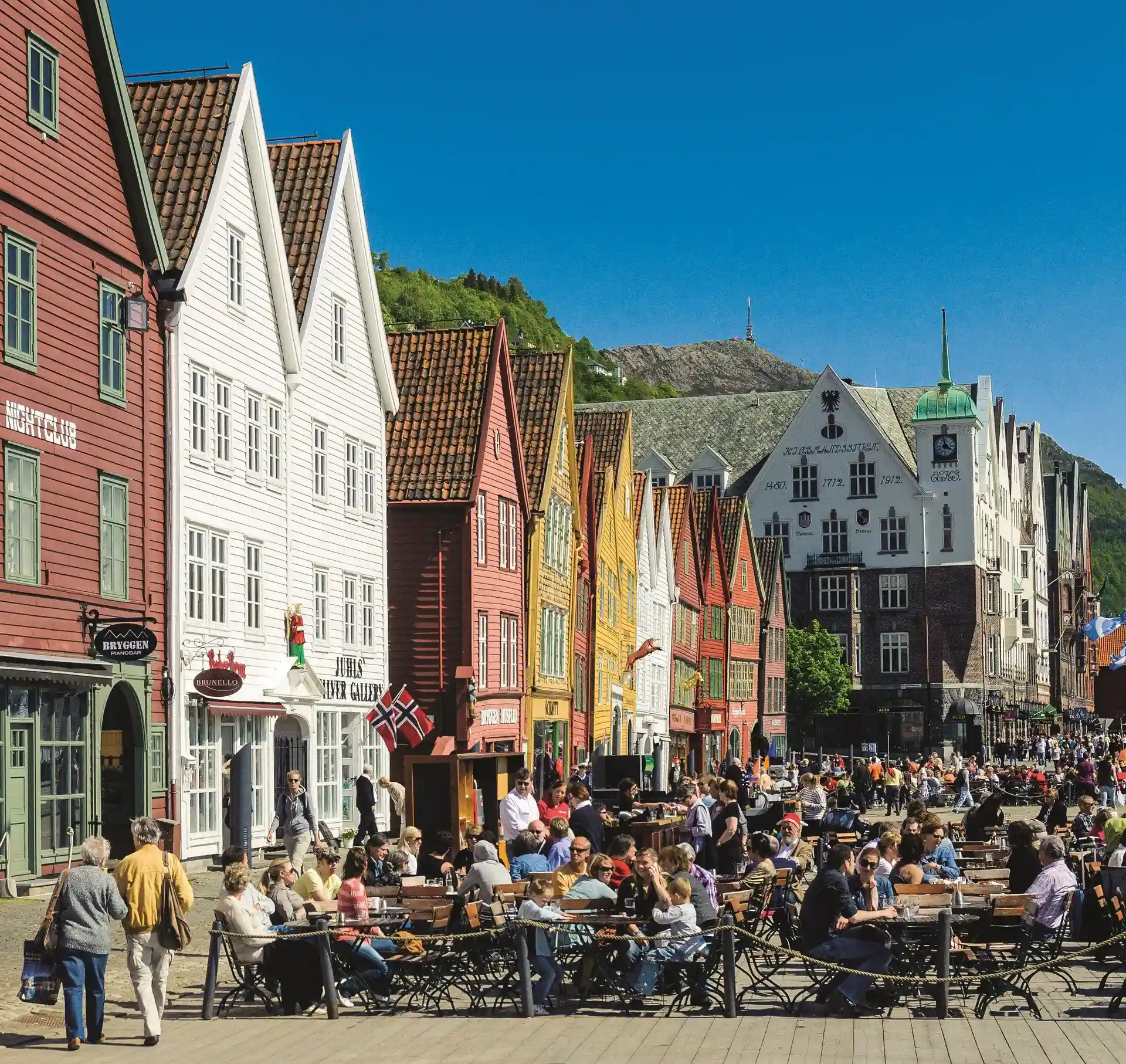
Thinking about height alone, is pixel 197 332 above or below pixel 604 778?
above

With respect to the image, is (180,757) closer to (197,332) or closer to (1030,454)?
(197,332)

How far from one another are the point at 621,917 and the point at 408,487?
26253 mm

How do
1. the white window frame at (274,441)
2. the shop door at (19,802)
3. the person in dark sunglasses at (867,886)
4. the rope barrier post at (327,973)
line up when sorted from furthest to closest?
the white window frame at (274,441) → the shop door at (19,802) → the person in dark sunglasses at (867,886) → the rope barrier post at (327,973)

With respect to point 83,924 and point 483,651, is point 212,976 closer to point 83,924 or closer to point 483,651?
point 83,924

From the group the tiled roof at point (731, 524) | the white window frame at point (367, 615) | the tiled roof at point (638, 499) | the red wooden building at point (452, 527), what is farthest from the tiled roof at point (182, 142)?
the tiled roof at point (731, 524)

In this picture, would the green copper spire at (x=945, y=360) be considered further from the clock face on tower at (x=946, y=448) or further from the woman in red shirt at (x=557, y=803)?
the woman in red shirt at (x=557, y=803)

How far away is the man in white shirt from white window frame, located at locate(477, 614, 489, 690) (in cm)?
1794

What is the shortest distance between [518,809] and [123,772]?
302 inches

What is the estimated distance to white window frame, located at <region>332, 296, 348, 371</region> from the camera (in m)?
37.7

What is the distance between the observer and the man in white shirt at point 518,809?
23328mm

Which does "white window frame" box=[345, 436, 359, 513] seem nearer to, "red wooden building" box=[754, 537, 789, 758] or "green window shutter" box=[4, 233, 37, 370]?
"green window shutter" box=[4, 233, 37, 370]

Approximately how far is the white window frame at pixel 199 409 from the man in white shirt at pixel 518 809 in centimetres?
934

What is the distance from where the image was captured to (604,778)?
135ft

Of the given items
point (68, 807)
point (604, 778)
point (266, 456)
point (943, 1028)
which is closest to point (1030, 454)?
point (604, 778)
